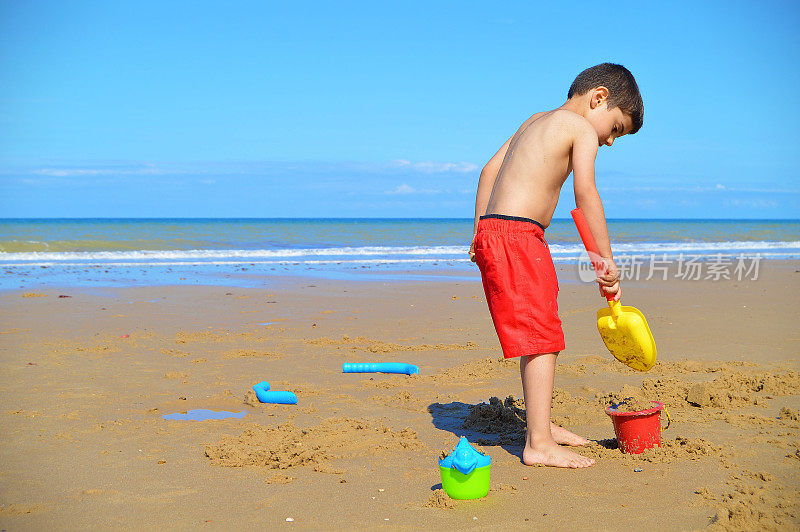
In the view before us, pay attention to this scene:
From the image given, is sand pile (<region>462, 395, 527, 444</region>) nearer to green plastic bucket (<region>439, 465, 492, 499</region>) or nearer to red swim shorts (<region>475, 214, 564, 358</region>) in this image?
red swim shorts (<region>475, 214, 564, 358</region>)

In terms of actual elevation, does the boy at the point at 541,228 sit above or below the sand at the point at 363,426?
above

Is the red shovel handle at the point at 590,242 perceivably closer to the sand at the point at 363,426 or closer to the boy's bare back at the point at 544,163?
the boy's bare back at the point at 544,163

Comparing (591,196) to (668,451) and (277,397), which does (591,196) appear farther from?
(277,397)

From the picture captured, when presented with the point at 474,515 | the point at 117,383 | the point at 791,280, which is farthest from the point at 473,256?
the point at 791,280

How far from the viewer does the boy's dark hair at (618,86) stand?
10.3 ft

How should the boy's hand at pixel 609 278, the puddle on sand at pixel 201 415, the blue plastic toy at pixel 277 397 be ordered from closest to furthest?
the boy's hand at pixel 609 278
the puddle on sand at pixel 201 415
the blue plastic toy at pixel 277 397

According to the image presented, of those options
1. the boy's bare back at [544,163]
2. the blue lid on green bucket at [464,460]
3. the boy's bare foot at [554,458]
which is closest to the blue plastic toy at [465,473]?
Result: the blue lid on green bucket at [464,460]

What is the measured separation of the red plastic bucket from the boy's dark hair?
4.64ft

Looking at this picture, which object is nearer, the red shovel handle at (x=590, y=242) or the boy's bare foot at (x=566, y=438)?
the red shovel handle at (x=590, y=242)

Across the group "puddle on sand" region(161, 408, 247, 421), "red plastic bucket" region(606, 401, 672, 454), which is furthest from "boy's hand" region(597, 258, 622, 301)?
"puddle on sand" region(161, 408, 247, 421)

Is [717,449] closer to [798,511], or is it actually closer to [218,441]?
[798,511]

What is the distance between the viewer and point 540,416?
310 cm

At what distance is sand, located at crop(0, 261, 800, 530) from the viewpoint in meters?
2.59

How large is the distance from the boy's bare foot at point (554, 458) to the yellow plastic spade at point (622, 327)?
1.79 feet
